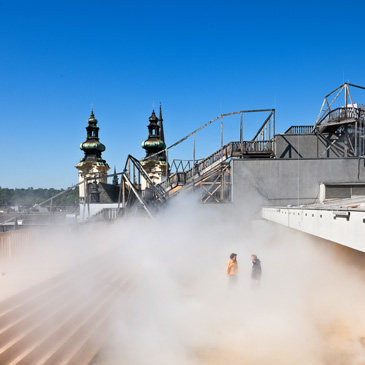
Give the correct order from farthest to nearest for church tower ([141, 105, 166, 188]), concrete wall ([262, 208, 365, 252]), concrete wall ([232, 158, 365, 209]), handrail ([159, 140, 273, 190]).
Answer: church tower ([141, 105, 166, 188]), handrail ([159, 140, 273, 190]), concrete wall ([232, 158, 365, 209]), concrete wall ([262, 208, 365, 252])

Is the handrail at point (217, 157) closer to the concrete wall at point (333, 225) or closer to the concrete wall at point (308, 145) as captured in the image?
the concrete wall at point (308, 145)

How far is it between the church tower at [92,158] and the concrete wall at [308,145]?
174ft

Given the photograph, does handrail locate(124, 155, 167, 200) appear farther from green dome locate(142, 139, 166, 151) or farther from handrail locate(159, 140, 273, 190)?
green dome locate(142, 139, 166, 151)

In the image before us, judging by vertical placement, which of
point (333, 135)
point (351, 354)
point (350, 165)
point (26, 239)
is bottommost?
point (351, 354)

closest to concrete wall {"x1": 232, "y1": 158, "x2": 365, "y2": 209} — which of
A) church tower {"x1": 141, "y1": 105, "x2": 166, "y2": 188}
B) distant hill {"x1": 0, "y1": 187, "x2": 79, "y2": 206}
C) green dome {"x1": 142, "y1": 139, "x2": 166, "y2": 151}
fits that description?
church tower {"x1": 141, "y1": 105, "x2": 166, "y2": 188}

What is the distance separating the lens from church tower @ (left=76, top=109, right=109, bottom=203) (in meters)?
68.9

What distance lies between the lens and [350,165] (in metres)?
17.4

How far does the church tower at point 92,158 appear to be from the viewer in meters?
68.9

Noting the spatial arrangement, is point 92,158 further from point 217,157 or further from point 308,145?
point 308,145

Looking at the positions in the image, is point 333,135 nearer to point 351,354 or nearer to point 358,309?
point 358,309

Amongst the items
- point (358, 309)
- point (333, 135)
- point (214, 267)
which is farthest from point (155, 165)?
point (358, 309)

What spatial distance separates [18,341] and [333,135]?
69.9ft

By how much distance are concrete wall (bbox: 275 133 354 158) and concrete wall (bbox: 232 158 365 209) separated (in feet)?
10.6

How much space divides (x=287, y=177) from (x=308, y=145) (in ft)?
16.2
